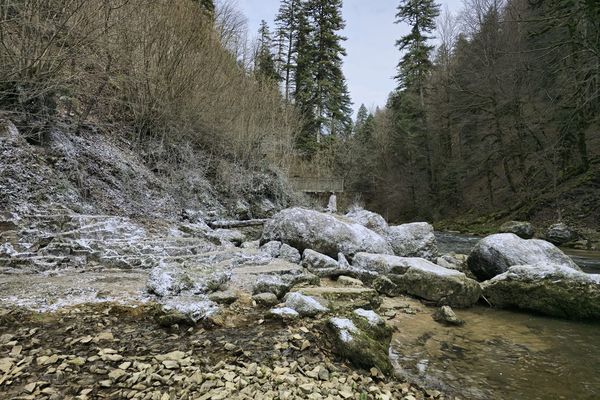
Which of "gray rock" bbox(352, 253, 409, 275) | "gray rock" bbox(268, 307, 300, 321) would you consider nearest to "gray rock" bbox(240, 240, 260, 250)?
"gray rock" bbox(352, 253, 409, 275)

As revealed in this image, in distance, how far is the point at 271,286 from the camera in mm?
3967

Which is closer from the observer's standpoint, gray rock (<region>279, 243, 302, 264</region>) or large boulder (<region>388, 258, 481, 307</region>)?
large boulder (<region>388, 258, 481, 307</region>)

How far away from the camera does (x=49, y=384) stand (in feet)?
6.73

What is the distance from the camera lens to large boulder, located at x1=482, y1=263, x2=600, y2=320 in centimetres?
476

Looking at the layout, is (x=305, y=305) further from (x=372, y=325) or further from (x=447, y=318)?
(x=447, y=318)

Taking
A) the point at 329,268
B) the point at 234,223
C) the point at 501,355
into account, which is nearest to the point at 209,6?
the point at 234,223

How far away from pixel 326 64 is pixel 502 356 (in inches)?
1009

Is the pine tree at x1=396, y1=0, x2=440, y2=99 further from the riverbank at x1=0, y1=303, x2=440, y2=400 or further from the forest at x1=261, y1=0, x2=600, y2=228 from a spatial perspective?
the riverbank at x1=0, y1=303, x2=440, y2=400

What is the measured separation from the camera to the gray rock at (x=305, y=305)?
3.35m

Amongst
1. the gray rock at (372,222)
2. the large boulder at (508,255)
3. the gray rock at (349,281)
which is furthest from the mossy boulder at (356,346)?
the gray rock at (372,222)

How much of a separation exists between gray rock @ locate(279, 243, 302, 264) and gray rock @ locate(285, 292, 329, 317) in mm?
2691

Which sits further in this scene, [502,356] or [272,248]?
[272,248]

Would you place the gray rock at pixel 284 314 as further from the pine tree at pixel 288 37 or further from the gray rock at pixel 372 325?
the pine tree at pixel 288 37

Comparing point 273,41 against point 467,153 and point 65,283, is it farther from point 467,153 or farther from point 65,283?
point 65,283
